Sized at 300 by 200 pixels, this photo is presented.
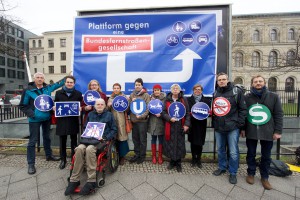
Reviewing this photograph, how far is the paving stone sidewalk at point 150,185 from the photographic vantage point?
9.50 feet

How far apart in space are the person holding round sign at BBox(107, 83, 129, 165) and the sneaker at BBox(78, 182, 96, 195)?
105cm

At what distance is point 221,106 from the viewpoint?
3201 millimetres

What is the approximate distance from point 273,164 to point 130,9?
4.81 meters

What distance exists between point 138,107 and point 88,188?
1723 mm

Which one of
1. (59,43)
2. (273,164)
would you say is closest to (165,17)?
(273,164)

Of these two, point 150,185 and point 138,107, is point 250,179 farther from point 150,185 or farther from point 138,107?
point 138,107

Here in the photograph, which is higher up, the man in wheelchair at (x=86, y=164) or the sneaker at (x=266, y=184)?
the man in wheelchair at (x=86, y=164)

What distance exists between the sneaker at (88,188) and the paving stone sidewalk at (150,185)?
0.39 ft

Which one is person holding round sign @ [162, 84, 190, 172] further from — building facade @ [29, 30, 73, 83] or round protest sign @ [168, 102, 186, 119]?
building facade @ [29, 30, 73, 83]

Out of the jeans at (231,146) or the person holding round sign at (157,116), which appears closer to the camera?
the jeans at (231,146)

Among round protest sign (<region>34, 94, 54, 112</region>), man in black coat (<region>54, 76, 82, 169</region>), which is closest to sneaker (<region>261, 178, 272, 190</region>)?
man in black coat (<region>54, 76, 82, 169</region>)

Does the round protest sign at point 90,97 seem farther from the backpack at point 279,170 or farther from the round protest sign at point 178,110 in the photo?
the backpack at point 279,170

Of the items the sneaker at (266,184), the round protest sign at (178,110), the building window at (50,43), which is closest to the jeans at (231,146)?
the sneaker at (266,184)

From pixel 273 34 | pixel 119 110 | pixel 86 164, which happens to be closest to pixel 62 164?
pixel 86 164
